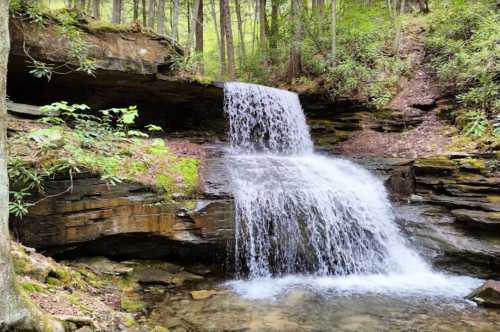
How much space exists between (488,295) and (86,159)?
6779 mm

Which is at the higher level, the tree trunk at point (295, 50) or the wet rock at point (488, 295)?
the tree trunk at point (295, 50)

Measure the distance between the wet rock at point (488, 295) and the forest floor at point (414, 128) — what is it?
4962 mm

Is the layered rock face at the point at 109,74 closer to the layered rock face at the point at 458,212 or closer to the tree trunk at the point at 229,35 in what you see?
the tree trunk at the point at 229,35

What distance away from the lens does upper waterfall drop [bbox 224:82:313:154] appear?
12250mm

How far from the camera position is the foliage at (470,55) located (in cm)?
1034

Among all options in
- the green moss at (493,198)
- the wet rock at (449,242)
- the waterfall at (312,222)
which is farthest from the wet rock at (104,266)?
the green moss at (493,198)

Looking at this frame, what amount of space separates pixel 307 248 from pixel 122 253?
3772 millimetres

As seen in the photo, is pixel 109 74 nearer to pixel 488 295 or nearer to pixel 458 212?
pixel 458 212

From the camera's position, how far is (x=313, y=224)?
812 cm

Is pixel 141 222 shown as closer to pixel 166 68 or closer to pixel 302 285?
pixel 302 285

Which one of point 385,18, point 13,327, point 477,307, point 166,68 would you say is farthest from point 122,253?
point 385,18

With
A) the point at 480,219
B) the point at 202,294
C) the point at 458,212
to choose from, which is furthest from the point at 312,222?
the point at 480,219

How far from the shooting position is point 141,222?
714cm

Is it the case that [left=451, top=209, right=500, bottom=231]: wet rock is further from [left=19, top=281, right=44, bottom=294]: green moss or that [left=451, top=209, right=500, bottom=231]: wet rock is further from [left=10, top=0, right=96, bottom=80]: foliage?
[left=10, top=0, right=96, bottom=80]: foliage
